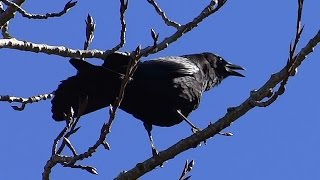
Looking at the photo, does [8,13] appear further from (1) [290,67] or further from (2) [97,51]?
(1) [290,67]

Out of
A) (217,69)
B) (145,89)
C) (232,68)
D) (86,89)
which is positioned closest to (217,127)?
(86,89)

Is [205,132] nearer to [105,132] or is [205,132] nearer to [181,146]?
[181,146]

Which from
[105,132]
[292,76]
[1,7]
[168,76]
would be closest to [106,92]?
[168,76]

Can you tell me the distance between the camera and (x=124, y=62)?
593cm

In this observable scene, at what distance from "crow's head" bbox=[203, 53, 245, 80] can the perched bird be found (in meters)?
0.50

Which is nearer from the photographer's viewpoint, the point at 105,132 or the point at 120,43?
the point at 105,132

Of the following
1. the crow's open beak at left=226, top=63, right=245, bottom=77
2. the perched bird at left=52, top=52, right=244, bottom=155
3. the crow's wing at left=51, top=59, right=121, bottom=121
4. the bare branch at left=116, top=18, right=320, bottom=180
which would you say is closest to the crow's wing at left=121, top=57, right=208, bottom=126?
the perched bird at left=52, top=52, right=244, bottom=155

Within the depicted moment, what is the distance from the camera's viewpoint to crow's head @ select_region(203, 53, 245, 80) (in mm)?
8023

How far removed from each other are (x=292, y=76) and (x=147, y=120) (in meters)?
3.34

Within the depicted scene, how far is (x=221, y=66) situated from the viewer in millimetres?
8141

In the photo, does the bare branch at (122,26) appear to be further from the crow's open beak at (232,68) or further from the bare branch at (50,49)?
the crow's open beak at (232,68)

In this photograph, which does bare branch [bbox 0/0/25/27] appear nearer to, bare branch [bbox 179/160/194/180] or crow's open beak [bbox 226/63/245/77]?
bare branch [bbox 179/160/194/180]

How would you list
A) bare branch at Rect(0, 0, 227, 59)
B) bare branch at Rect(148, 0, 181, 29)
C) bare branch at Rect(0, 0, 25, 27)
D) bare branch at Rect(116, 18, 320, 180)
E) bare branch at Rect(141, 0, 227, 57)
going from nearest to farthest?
1. bare branch at Rect(116, 18, 320, 180)
2. bare branch at Rect(0, 0, 25, 27)
3. bare branch at Rect(0, 0, 227, 59)
4. bare branch at Rect(141, 0, 227, 57)
5. bare branch at Rect(148, 0, 181, 29)

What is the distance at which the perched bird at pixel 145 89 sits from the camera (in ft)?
19.3
